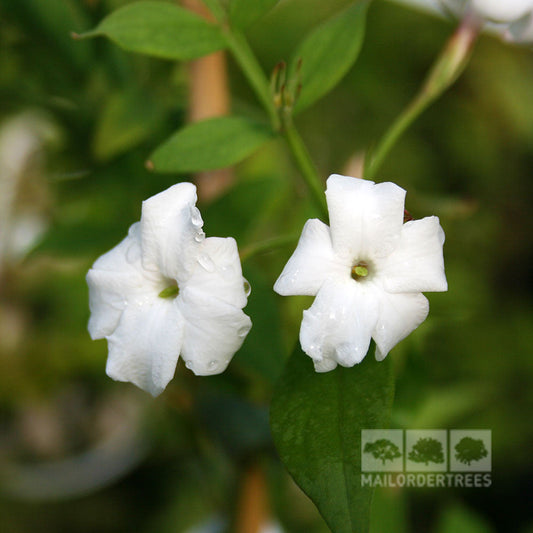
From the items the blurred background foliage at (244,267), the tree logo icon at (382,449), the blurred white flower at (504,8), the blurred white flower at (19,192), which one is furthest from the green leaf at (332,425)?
the blurred white flower at (19,192)

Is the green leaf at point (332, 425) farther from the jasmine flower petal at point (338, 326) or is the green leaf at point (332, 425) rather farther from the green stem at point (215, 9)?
the green stem at point (215, 9)

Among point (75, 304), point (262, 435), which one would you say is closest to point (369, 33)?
point (75, 304)

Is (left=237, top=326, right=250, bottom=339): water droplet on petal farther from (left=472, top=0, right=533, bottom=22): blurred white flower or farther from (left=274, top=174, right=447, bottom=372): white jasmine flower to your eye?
(left=472, top=0, right=533, bottom=22): blurred white flower

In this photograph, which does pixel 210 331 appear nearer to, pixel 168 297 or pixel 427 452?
pixel 168 297

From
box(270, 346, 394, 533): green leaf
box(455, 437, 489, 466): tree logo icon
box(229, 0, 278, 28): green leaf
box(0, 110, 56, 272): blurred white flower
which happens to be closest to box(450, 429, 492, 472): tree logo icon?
box(455, 437, 489, 466): tree logo icon

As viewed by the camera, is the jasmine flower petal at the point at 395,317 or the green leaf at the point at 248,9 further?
the green leaf at the point at 248,9

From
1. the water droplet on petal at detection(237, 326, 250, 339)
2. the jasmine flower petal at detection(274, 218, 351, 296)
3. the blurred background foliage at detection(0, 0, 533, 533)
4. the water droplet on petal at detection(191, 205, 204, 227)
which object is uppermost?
the water droplet on petal at detection(191, 205, 204, 227)

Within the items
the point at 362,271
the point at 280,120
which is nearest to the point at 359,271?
the point at 362,271
